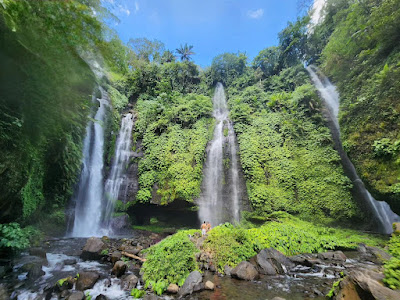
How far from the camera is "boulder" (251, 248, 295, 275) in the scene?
6.01 metres

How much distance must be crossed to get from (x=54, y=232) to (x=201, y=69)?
89.0ft

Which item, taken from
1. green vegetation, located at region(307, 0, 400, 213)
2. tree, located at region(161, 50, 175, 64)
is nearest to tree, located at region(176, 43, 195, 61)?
tree, located at region(161, 50, 175, 64)

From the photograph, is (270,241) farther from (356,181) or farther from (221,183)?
(356,181)

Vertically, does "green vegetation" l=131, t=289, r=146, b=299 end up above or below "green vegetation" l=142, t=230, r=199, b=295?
below

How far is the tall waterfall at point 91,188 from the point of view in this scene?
41.2 ft

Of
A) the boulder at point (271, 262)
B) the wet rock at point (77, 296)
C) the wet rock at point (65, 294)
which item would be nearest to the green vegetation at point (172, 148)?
the boulder at point (271, 262)

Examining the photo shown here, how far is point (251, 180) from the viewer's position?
13.9 metres

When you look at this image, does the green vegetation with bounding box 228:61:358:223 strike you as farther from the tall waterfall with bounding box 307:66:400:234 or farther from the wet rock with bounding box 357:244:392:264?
the wet rock with bounding box 357:244:392:264

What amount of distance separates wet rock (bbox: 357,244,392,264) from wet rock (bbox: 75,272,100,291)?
30.6 feet

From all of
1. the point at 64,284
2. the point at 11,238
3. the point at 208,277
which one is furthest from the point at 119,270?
the point at 11,238

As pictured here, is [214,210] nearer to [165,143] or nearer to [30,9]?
[165,143]

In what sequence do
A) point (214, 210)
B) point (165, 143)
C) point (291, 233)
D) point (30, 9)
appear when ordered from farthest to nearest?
1. point (165, 143)
2. point (214, 210)
3. point (291, 233)
4. point (30, 9)

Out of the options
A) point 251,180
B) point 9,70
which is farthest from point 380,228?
point 9,70

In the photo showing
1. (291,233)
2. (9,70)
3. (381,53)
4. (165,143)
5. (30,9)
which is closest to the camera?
(30,9)
